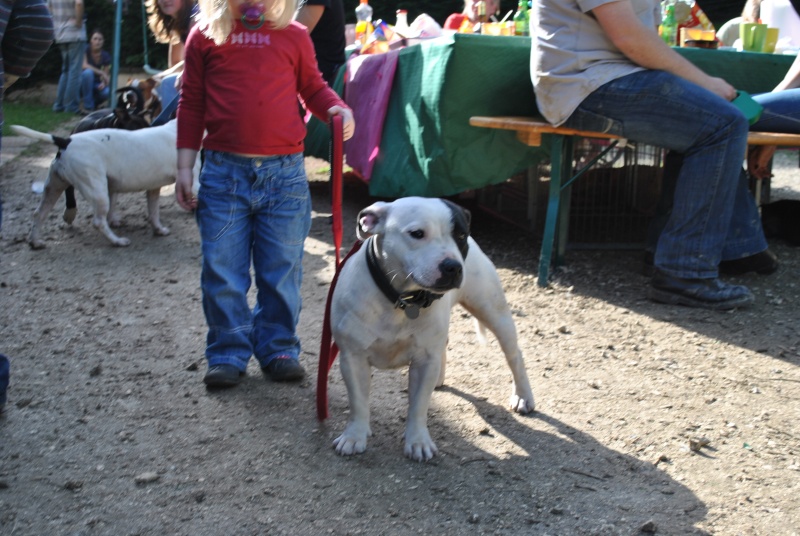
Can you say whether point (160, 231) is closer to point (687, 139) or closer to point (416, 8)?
point (687, 139)

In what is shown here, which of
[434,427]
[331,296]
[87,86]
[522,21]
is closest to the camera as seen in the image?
[331,296]

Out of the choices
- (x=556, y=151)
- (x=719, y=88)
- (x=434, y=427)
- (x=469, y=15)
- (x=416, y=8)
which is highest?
(x=416, y=8)

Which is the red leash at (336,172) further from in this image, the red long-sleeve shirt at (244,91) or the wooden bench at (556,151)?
the wooden bench at (556,151)

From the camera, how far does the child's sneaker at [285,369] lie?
3361mm

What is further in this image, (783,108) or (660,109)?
(783,108)

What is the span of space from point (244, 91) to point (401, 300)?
1053mm

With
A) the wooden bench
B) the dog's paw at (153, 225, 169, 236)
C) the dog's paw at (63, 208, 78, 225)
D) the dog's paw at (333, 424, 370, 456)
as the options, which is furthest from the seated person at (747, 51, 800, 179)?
the dog's paw at (63, 208, 78, 225)

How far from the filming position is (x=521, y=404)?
3.16 m

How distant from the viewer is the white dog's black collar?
2.63 meters

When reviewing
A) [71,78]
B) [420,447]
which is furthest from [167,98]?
[71,78]

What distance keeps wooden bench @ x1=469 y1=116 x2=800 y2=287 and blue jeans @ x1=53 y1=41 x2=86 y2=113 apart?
10.6 m

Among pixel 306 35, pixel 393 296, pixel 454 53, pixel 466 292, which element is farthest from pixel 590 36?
pixel 393 296

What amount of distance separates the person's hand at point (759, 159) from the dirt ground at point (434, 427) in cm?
70

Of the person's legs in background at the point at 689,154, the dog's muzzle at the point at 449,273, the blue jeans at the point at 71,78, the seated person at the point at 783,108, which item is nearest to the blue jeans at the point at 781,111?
the seated person at the point at 783,108
